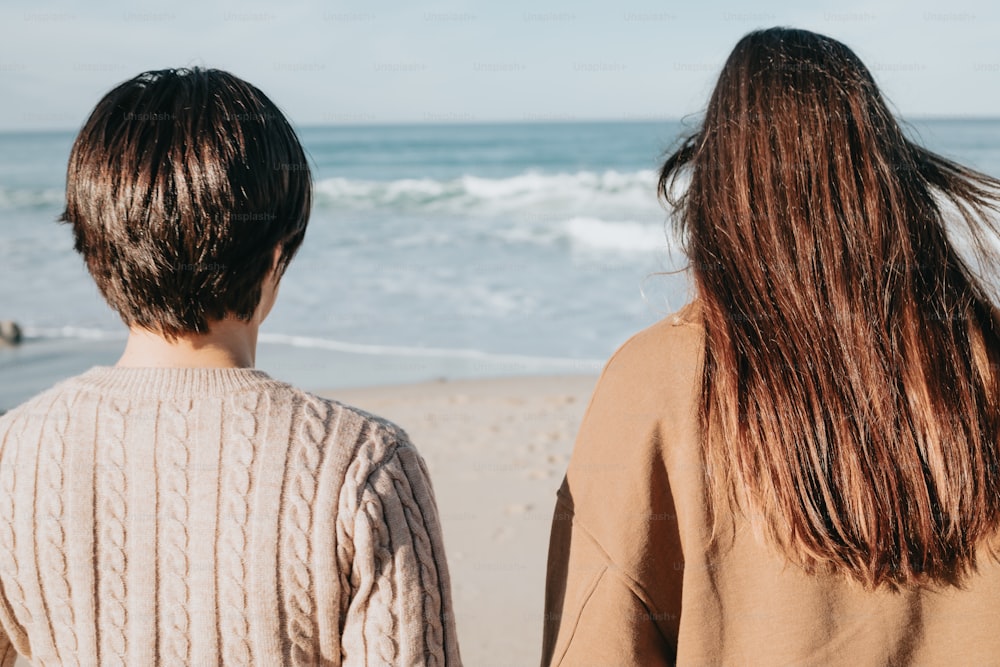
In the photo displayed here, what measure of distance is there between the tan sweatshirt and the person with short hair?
12.0 inches

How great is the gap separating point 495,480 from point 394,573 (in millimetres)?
3759

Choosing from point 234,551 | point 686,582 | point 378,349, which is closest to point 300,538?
A: point 234,551

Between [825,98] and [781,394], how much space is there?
1.52 ft

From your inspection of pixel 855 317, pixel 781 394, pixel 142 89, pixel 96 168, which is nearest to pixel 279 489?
pixel 96 168

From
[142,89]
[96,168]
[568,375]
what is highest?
[142,89]

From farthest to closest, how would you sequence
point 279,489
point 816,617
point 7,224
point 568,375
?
point 7,224
point 568,375
point 816,617
point 279,489

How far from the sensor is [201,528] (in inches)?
48.8

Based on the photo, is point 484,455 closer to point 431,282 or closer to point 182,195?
point 182,195

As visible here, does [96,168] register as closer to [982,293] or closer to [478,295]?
[982,293]

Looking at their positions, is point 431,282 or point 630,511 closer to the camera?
point 630,511

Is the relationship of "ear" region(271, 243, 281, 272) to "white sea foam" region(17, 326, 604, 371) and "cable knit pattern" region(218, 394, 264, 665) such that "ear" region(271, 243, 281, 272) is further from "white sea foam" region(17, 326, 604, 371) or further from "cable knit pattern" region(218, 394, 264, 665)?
"white sea foam" region(17, 326, 604, 371)

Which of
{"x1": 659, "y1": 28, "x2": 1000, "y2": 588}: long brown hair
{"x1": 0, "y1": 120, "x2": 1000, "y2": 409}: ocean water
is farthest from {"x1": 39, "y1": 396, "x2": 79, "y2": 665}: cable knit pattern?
{"x1": 659, "y1": 28, "x2": 1000, "y2": 588}: long brown hair

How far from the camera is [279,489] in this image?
1.24 meters

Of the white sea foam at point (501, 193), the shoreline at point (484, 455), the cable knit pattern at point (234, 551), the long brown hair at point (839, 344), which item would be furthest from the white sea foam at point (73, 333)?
the white sea foam at point (501, 193)
